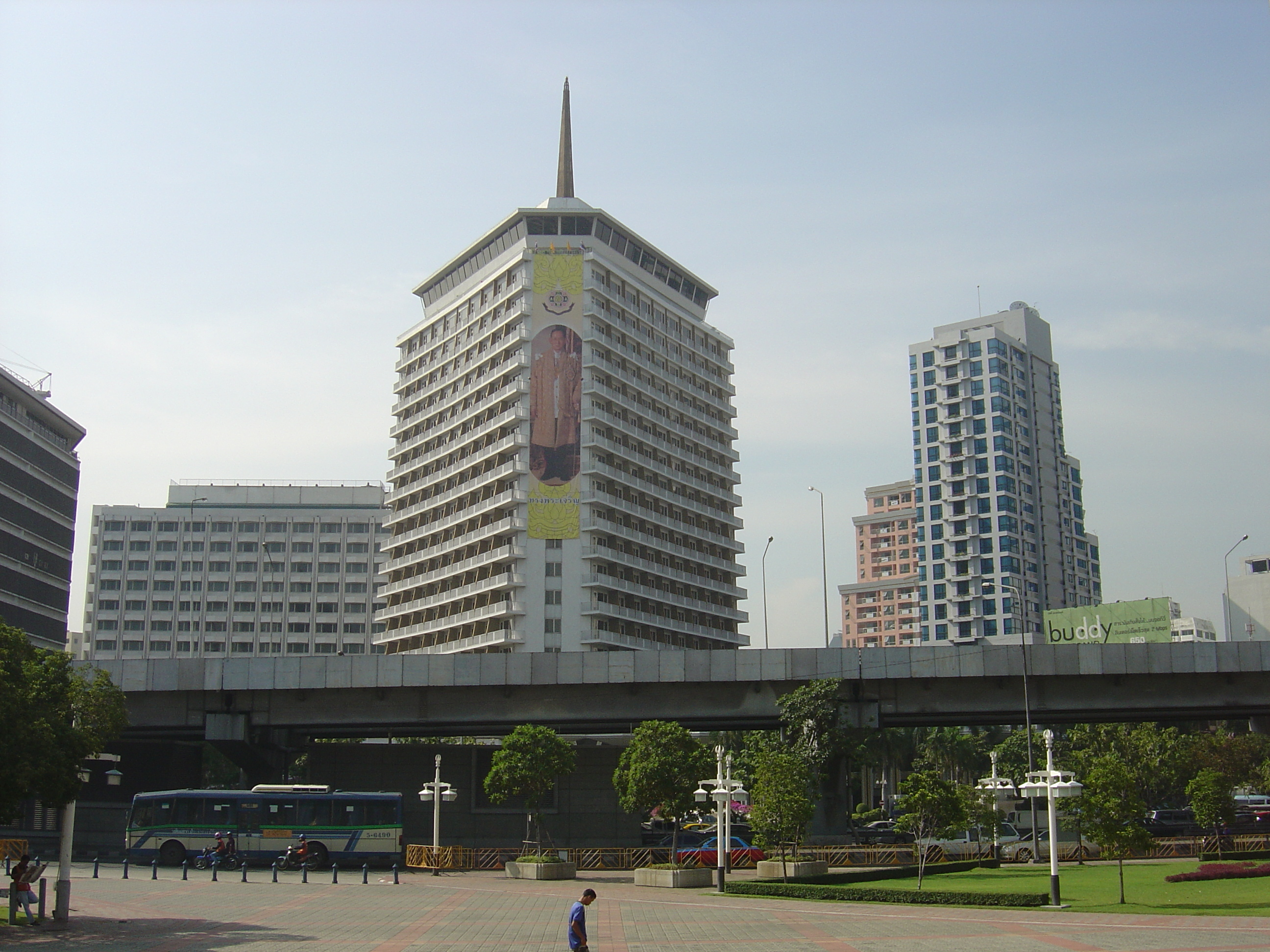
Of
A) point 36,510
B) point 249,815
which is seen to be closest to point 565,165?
point 36,510

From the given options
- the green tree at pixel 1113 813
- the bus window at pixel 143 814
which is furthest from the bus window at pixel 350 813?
the green tree at pixel 1113 813

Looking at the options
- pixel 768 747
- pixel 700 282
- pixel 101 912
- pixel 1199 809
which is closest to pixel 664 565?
pixel 700 282

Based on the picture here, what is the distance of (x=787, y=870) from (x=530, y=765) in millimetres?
11823

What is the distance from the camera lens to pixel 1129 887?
3806 cm

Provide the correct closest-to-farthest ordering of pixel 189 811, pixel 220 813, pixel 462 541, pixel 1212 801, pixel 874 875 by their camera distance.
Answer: pixel 874 875 → pixel 1212 801 → pixel 220 813 → pixel 189 811 → pixel 462 541

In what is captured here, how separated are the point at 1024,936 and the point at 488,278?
10321 centimetres

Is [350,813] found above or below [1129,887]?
above

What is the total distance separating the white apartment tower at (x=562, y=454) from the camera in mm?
111438

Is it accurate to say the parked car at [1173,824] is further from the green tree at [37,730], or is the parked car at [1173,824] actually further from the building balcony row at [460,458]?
the building balcony row at [460,458]

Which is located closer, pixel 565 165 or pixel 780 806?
pixel 780 806

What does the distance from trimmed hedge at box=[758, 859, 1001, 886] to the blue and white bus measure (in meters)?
17.5

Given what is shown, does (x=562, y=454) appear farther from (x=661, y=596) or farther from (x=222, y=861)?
(x=222, y=861)

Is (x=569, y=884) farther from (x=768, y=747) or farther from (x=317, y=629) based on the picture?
(x=317, y=629)

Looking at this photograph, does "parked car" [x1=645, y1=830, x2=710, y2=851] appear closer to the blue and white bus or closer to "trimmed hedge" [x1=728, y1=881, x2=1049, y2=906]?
the blue and white bus
